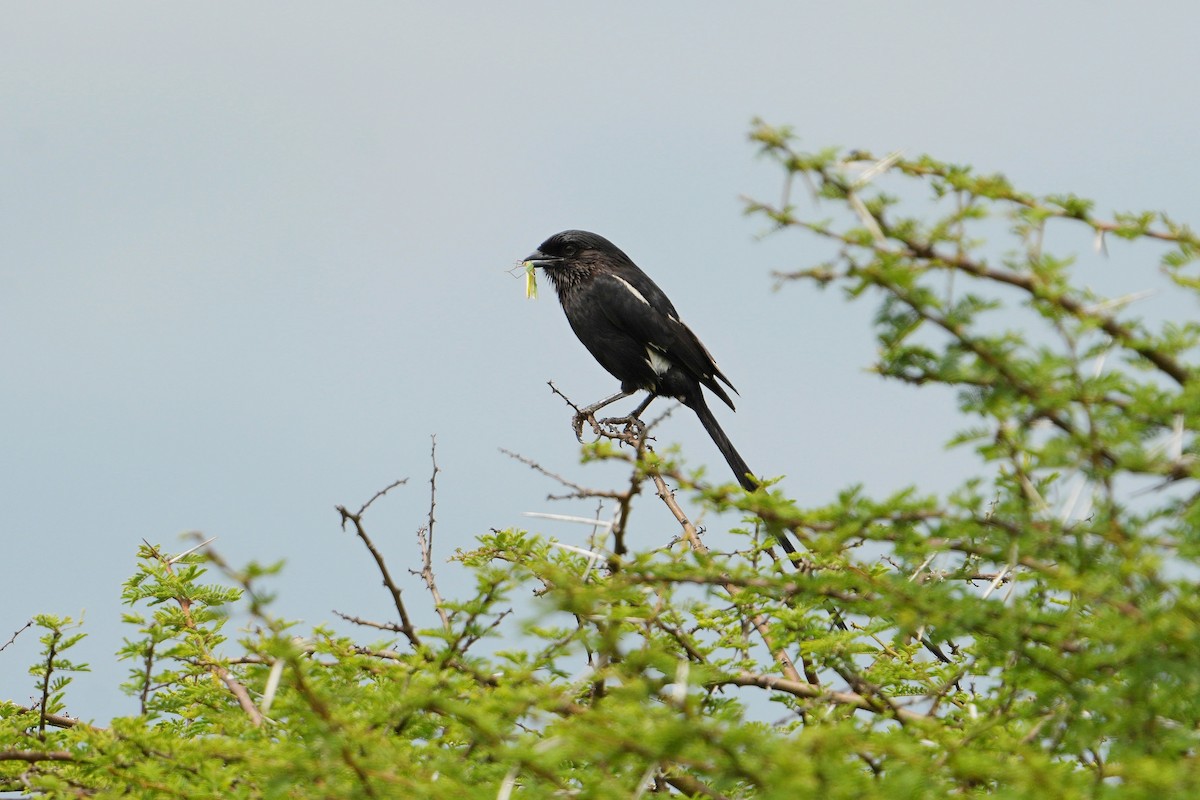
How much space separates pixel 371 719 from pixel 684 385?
5.44 meters

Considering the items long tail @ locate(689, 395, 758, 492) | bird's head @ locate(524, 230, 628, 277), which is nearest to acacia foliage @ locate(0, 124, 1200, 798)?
long tail @ locate(689, 395, 758, 492)

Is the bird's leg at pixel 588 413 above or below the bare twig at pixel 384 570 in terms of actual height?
above

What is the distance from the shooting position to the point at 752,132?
2.71 metres

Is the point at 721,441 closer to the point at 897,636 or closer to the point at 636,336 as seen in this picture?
the point at 636,336

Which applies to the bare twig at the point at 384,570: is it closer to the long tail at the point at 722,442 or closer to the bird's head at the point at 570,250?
the long tail at the point at 722,442

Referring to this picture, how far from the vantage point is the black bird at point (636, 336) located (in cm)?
830

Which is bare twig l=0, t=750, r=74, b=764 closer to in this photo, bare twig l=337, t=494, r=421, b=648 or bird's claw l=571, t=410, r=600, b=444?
bare twig l=337, t=494, r=421, b=648

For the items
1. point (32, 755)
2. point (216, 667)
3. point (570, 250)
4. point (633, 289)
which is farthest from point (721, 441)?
point (32, 755)

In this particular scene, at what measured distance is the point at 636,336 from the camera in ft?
27.7

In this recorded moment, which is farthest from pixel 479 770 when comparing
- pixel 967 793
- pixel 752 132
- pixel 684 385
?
pixel 684 385

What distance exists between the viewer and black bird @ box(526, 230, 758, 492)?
8305 millimetres

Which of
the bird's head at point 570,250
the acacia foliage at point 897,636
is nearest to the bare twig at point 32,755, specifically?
the acacia foliage at point 897,636

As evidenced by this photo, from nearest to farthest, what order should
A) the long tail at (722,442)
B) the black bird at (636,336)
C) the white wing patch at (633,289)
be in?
the long tail at (722,442), the black bird at (636,336), the white wing patch at (633,289)

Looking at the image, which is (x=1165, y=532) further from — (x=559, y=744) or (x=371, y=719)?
(x=371, y=719)
